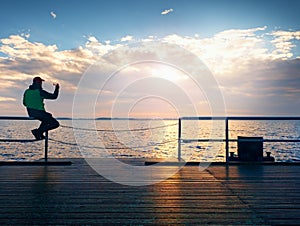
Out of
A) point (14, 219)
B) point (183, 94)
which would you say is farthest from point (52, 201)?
point (183, 94)

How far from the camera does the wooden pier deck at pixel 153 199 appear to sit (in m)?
3.11

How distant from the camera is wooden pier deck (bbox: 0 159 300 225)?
10.2 ft

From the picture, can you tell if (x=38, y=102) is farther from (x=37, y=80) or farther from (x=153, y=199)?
(x=153, y=199)

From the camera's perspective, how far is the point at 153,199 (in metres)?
3.90

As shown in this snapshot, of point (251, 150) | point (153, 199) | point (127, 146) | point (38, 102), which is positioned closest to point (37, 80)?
point (38, 102)

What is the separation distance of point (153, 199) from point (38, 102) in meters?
4.03

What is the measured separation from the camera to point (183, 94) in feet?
30.5

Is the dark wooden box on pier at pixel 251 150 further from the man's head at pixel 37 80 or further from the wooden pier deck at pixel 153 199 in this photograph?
the man's head at pixel 37 80

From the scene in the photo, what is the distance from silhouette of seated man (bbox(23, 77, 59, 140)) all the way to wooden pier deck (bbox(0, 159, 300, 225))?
1303 millimetres

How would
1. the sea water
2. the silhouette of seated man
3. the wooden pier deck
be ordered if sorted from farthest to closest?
the sea water < the silhouette of seated man < the wooden pier deck

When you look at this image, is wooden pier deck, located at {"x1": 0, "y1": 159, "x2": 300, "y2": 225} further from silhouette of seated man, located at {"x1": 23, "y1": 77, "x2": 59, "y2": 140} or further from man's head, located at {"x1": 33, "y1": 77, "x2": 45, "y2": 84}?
man's head, located at {"x1": 33, "y1": 77, "x2": 45, "y2": 84}

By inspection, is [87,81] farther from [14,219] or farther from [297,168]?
[297,168]

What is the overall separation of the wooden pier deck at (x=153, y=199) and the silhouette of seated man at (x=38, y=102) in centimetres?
130

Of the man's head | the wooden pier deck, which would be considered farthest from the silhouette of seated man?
the wooden pier deck
